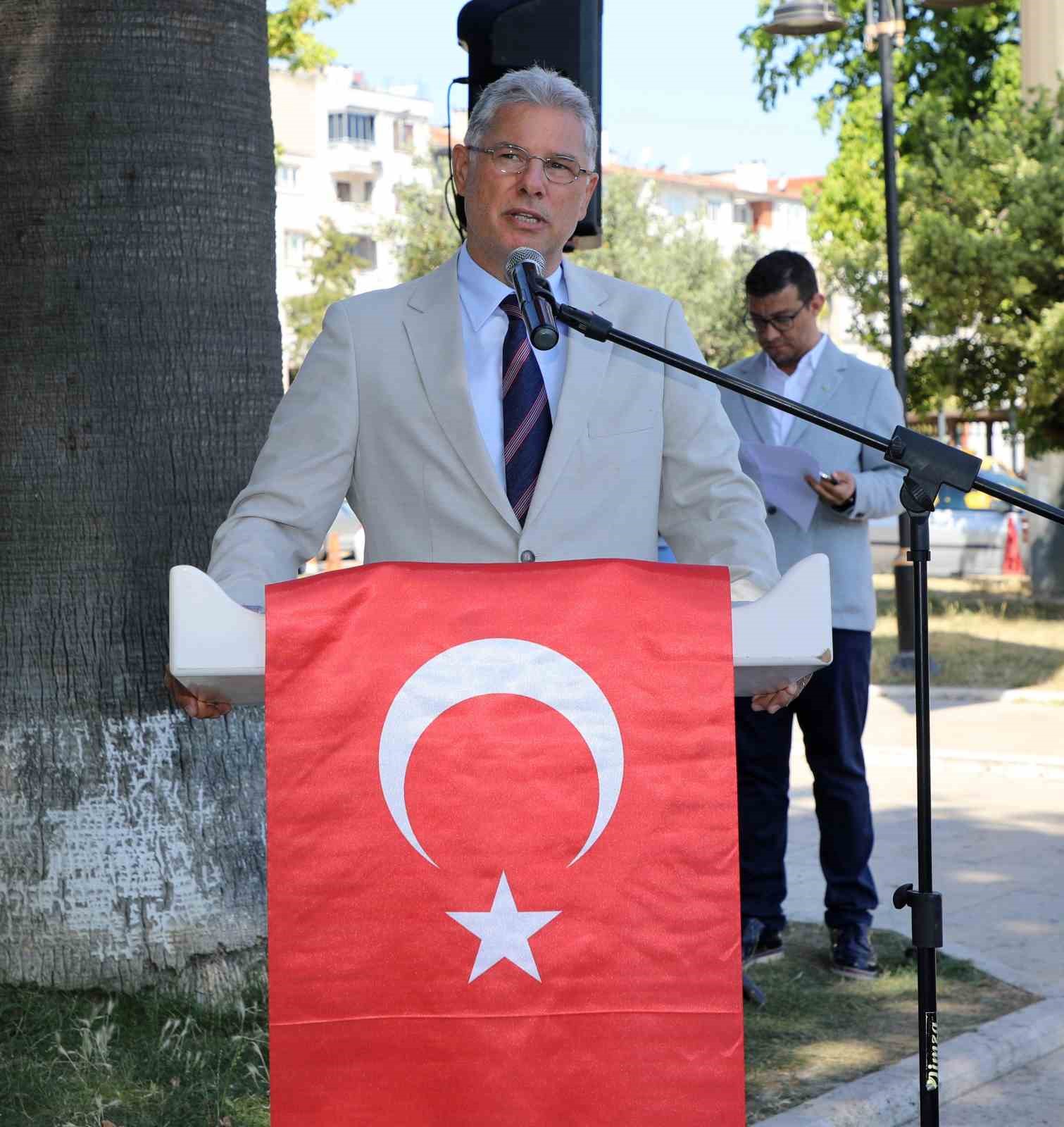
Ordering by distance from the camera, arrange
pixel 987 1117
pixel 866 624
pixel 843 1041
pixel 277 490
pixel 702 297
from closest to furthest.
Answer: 1. pixel 277 490
2. pixel 987 1117
3. pixel 843 1041
4. pixel 866 624
5. pixel 702 297

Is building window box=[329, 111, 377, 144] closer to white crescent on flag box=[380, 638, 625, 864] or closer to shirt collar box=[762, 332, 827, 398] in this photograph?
shirt collar box=[762, 332, 827, 398]

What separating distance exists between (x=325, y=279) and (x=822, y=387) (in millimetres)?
45676

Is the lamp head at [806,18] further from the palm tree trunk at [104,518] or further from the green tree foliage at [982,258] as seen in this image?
the palm tree trunk at [104,518]

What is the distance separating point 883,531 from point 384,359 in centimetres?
2687

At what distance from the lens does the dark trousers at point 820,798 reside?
580 cm

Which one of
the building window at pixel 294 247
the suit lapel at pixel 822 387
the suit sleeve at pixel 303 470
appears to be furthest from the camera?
the building window at pixel 294 247

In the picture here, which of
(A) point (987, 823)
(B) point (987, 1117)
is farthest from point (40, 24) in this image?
(A) point (987, 823)

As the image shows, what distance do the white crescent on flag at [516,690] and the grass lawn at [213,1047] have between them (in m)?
2.15

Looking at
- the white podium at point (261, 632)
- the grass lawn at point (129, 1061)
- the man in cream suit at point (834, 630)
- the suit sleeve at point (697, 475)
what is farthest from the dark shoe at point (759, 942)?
the white podium at point (261, 632)

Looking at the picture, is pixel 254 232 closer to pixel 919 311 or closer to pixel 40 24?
pixel 40 24

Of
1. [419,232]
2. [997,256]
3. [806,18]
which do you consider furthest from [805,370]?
[419,232]

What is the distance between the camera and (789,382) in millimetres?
5918

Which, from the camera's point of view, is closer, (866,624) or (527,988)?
(527,988)

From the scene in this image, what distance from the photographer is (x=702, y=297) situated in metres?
46.6
